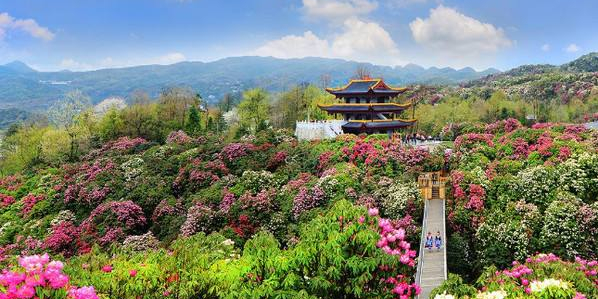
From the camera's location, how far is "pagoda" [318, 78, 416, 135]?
4019cm

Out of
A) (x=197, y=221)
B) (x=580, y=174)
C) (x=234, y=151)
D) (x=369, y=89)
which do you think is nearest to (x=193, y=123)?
(x=234, y=151)

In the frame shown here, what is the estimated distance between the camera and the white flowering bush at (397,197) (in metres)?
23.3

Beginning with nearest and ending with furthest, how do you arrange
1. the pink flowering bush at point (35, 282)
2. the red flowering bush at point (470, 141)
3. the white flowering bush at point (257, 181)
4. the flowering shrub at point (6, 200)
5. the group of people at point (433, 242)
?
the pink flowering bush at point (35, 282) < the group of people at point (433, 242) < the white flowering bush at point (257, 181) < the red flowering bush at point (470, 141) < the flowering shrub at point (6, 200)

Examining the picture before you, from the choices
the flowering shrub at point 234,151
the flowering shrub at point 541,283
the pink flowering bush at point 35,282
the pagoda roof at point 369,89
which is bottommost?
the flowering shrub at point 234,151

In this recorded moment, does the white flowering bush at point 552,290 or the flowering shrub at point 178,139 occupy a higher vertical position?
the white flowering bush at point 552,290

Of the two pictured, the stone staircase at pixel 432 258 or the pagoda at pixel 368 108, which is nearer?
the stone staircase at pixel 432 258

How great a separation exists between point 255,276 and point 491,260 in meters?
14.0

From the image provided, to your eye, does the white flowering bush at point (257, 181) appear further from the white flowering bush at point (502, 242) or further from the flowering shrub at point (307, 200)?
the white flowering bush at point (502, 242)

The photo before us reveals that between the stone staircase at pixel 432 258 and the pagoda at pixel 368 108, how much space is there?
16980 mm

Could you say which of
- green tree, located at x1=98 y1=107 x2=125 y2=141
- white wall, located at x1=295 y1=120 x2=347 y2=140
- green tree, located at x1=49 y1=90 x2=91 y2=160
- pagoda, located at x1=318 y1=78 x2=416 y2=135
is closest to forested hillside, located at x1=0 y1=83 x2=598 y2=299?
white wall, located at x1=295 y1=120 x2=347 y2=140

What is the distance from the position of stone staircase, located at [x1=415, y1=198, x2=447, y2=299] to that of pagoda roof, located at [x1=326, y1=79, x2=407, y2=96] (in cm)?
1881

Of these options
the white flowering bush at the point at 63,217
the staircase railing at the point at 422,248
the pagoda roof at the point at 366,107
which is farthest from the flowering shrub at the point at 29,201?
the staircase railing at the point at 422,248

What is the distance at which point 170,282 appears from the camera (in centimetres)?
1048

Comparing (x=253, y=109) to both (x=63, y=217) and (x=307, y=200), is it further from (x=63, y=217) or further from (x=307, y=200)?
(x=307, y=200)
